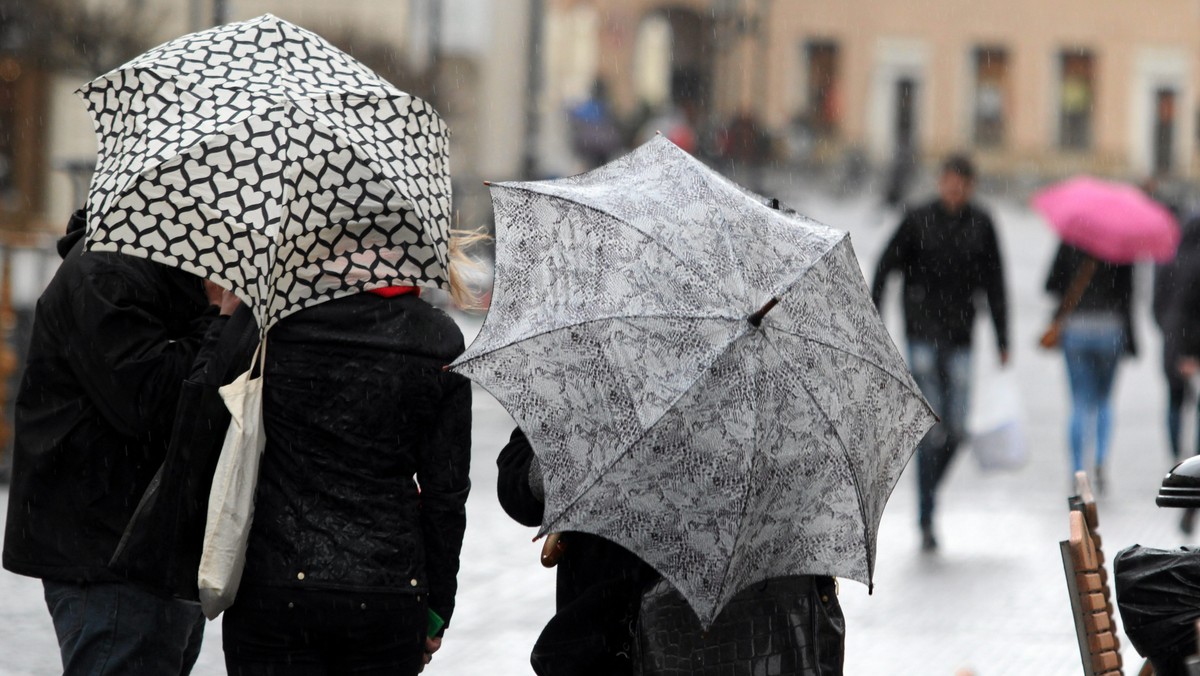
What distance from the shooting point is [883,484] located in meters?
3.87

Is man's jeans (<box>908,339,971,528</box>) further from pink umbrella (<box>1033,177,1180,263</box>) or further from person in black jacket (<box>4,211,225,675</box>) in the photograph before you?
person in black jacket (<box>4,211,225,675</box>)

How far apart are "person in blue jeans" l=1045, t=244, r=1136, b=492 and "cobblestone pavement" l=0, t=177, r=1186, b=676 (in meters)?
0.37

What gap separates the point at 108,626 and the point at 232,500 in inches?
22.4

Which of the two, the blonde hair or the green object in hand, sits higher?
the blonde hair

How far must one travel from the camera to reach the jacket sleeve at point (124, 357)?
3971 millimetres

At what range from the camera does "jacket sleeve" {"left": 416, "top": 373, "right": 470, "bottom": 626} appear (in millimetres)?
3961

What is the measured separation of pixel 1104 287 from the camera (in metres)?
11.7

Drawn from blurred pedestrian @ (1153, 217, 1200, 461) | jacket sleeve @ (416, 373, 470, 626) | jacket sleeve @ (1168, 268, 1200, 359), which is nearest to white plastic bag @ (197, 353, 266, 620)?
jacket sleeve @ (416, 373, 470, 626)

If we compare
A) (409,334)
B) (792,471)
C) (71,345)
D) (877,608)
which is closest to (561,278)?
(409,334)

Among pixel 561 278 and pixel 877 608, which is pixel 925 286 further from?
pixel 561 278

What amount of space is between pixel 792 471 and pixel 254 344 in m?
1.12

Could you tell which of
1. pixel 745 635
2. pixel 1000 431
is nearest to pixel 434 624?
pixel 745 635

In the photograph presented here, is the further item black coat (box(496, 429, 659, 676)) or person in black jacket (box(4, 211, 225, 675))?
person in black jacket (box(4, 211, 225, 675))

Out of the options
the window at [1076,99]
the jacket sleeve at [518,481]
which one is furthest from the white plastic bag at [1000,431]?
the window at [1076,99]
